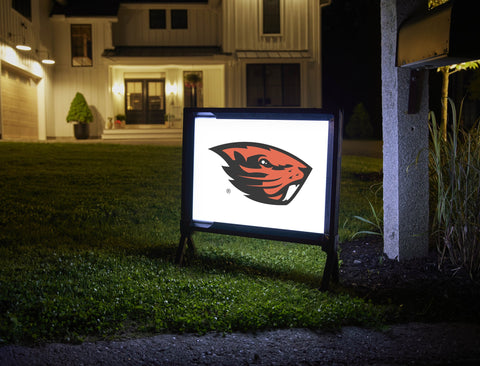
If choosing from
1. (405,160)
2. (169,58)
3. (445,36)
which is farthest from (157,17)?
(445,36)

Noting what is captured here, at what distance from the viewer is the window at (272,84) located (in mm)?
25125

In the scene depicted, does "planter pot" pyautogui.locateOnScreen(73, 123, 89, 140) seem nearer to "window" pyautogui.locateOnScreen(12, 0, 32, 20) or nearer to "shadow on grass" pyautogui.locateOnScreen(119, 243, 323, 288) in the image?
"window" pyautogui.locateOnScreen(12, 0, 32, 20)

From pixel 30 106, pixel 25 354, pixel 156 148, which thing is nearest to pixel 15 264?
pixel 25 354

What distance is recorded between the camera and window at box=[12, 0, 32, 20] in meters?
20.5

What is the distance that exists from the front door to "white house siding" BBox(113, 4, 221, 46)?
6.68 ft

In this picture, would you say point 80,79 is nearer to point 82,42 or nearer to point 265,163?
point 82,42

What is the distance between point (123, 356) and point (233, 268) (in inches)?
68.6

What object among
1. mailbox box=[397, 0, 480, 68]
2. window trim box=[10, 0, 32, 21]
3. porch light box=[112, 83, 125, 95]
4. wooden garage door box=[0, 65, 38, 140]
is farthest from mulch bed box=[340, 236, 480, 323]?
porch light box=[112, 83, 125, 95]

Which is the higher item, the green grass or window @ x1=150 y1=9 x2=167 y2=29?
window @ x1=150 y1=9 x2=167 y2=29

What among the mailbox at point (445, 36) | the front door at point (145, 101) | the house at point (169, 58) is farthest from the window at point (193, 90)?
the mailbox at point (445, 36)

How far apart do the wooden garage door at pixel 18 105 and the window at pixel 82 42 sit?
9.79 ft

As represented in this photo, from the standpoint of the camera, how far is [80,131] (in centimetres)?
2269

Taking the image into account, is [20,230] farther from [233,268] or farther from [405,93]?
[405,93]

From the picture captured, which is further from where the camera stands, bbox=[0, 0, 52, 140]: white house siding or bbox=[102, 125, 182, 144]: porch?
bbox=[102, 125, 182, 144]: porch
